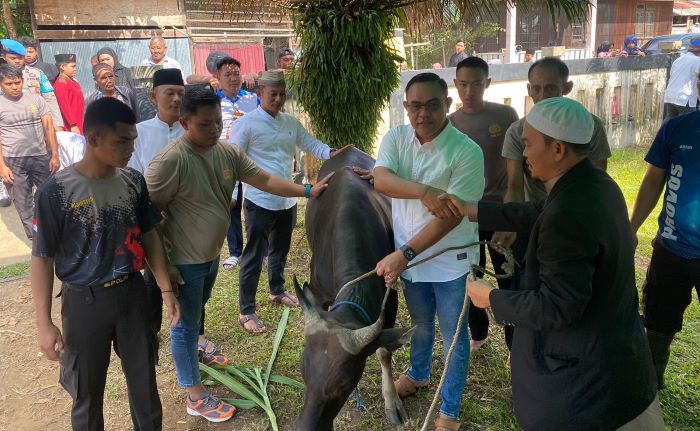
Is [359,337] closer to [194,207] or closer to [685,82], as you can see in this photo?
[194,207]

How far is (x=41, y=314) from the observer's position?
8.72ft

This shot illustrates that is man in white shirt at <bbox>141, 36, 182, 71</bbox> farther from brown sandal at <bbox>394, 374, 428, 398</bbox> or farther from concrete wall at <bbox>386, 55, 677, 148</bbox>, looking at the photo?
concrete wall at <bbox>386, 55, 677, 148</bbox>

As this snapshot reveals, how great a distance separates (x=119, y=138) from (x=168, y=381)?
2410mm

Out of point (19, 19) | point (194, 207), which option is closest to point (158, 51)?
point (194, 207)

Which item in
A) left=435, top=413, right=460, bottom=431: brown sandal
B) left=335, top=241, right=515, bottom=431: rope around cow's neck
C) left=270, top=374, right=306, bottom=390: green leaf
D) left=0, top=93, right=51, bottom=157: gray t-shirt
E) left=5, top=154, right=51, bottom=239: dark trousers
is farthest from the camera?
left=5, top=154, right=51, bottom=239: dark trousers

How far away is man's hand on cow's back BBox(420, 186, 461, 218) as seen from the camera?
2.96 metres

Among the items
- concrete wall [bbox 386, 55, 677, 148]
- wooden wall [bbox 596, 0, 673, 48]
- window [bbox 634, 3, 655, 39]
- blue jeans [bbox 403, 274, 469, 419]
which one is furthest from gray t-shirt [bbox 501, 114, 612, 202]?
window [bbox 634, 3, 655, 39]

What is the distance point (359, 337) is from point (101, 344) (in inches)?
56.4

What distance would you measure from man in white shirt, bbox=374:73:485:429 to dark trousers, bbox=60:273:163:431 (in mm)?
1431

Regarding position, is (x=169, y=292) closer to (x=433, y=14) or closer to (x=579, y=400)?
(x=579, y=400)

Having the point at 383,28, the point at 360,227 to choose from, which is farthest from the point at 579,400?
the point at 383,28

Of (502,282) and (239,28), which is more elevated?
(239,28)

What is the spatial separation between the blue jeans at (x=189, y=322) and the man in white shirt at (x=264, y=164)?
1.26 m

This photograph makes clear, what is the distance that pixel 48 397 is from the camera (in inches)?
163
